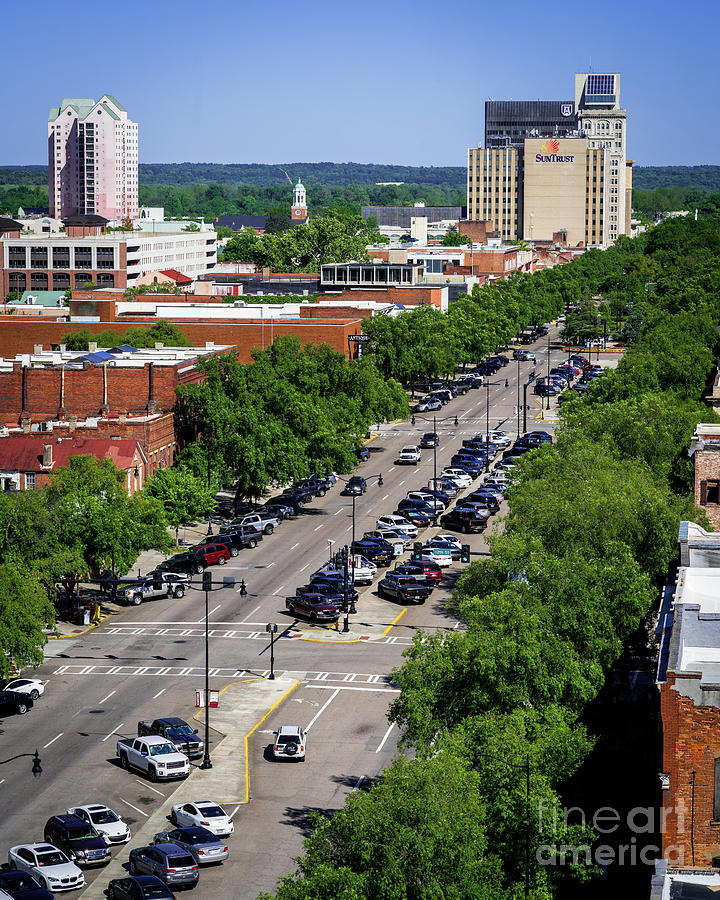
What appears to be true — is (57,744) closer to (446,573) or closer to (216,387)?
(446,573)

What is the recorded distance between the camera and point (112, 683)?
6925cm

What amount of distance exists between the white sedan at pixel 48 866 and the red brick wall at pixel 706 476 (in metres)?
36.7

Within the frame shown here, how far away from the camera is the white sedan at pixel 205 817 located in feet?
170

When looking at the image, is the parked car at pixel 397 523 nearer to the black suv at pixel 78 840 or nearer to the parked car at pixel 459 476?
the parked car at pixel 459 476

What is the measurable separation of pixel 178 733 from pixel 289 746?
4.61 metres

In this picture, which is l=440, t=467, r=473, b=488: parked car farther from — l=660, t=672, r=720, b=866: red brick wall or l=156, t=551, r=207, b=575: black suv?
l=660, t=672, r=720, b=866: red brick wall

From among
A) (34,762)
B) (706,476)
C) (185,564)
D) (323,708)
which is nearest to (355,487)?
(185,564)

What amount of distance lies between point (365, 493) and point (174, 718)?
5364cm

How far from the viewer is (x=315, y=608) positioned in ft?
261

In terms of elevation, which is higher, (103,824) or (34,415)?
(34,415)

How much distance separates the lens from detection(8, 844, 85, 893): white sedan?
47.8 metres

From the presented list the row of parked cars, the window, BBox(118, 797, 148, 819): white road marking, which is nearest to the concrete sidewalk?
BBox(118, 797, 148, 819): white road marking

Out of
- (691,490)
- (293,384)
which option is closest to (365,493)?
(293,384)

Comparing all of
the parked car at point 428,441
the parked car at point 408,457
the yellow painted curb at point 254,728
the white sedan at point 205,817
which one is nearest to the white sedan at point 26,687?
the yellow painted curb at point 254,728
